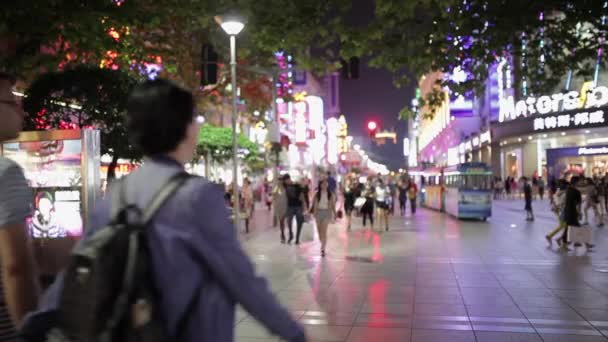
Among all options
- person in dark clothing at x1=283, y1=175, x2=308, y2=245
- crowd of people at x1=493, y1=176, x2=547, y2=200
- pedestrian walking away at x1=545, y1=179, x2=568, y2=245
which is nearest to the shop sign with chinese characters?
crowd of people at x1=493, y1=176, x2=547, y2=200

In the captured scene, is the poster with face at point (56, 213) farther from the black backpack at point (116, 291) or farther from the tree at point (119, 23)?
the black backpack at point (116, 291)

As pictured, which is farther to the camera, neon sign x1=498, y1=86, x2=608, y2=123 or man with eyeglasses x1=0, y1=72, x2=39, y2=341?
neon sign x1=498, y1=86, x2=608, y2=123

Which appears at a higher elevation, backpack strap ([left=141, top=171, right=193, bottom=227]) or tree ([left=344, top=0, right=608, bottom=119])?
tree ([left=344, top=0, right=608, bottom=119])

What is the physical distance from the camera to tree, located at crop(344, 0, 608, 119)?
27.2ft

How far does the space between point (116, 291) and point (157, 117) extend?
1.84ft

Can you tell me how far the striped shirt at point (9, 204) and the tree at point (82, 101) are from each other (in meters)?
6.71

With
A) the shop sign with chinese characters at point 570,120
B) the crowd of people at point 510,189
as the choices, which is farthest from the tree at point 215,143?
the crowd of people at point 510,189

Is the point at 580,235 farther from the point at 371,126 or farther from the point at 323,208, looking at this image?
the point at 371,126

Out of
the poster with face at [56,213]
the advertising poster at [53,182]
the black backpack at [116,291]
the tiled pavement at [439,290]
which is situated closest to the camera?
the black backpack at [116,291]

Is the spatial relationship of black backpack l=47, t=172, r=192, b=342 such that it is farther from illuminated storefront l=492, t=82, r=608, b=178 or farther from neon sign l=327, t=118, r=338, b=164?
neon sign l=327, t=118, r=338, b=164

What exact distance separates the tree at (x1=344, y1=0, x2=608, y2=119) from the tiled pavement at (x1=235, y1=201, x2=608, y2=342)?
3064 millimetres

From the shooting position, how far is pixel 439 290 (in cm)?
888

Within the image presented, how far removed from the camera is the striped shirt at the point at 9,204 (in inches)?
87.0

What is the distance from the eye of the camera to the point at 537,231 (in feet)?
60.1
